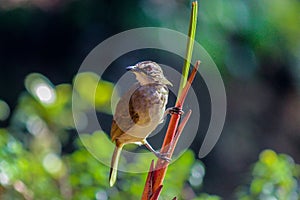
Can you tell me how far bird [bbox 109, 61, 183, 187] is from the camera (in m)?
0.36

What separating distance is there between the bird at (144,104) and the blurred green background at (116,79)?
0.99 ft

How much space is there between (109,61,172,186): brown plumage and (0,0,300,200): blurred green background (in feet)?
0.99

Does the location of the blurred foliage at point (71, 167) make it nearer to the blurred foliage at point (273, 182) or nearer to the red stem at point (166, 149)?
the blurred foliage at point (273, 182)

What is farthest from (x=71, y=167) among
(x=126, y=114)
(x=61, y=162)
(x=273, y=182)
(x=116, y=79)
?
(x=116, y=79)

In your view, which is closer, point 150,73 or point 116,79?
point 150,73

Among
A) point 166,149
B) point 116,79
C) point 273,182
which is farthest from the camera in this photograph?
point 116,79

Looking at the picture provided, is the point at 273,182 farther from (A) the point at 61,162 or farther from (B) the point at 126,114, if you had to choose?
(B) the point at 126,114

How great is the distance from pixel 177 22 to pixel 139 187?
719 mm

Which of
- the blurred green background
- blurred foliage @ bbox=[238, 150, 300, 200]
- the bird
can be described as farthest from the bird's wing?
blurred foliage @ bbox=[238, 150, 300, 200]

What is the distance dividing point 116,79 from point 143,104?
1247 mm

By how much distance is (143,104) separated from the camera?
362mm

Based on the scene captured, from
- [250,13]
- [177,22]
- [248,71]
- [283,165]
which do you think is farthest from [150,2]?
[283,165]

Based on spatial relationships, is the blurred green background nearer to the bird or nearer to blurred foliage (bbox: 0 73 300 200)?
blurred foliage (bbox: 0 73 300 200)

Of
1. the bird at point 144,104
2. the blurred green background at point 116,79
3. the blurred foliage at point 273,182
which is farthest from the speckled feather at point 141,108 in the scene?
the blurred foliage at point 273,182
